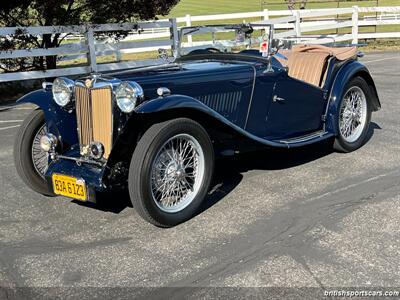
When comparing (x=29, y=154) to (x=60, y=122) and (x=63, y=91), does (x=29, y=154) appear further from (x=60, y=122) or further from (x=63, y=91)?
(x=63, y=91)

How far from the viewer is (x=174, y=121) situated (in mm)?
3969

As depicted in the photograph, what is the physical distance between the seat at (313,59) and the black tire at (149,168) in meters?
2.06

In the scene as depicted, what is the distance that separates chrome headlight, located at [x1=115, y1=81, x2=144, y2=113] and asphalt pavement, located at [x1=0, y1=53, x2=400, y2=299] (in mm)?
976

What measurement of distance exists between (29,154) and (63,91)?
2.41 ft

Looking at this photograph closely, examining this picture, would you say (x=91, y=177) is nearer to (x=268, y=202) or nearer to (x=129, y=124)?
(x=129, y=124)

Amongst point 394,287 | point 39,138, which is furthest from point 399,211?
point 39,138

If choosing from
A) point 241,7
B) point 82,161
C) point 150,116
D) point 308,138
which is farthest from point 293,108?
point 241,7

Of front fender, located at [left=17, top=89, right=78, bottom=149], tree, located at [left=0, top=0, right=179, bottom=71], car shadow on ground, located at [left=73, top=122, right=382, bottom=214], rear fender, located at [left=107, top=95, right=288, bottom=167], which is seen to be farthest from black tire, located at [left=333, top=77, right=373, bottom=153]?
tree, located at [left=0, top=0, right=179, bottom=71]

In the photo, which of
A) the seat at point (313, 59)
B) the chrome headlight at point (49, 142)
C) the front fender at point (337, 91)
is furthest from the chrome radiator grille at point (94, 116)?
the front fender at point (337, 91)

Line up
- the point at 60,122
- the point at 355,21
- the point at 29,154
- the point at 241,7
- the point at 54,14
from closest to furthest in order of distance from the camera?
the point at 60,122
the point at 29,154
the point at 54,14
the point at 355,21
the point at 241,7

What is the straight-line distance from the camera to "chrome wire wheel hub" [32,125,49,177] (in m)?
4.75

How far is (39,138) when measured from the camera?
479 centimetres

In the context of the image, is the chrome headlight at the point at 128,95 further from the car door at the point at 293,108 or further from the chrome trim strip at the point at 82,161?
the car door at the point at 293,108

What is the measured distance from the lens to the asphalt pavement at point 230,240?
318cm
